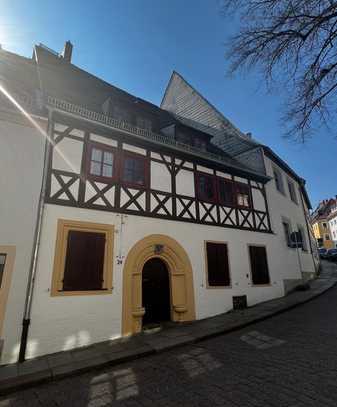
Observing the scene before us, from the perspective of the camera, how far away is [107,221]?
24.3ft

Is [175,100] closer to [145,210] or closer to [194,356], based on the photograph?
[145,210]

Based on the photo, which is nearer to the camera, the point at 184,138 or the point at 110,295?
the point at 110,295

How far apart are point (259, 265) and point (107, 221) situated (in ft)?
23.8

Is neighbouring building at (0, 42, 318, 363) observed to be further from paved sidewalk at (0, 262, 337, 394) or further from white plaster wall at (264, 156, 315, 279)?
paved sidewalk at (0, 262, 337, 394)

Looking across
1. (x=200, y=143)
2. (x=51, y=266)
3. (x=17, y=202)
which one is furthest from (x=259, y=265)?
(x=17, y=202)

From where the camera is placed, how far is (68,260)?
21.6 ft

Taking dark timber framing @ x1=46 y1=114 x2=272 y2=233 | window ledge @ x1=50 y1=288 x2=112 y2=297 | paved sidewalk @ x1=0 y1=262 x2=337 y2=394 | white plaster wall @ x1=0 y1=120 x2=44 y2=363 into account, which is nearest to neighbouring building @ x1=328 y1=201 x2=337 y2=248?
dark timber framing @ x1=46 y1=114 x2=272 y2=233

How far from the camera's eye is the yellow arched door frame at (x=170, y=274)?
281 inches

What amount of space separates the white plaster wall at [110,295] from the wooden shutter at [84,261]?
348 millimetres

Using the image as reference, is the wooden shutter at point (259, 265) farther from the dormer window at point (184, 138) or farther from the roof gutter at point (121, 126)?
the dormer window at point (184, 138)

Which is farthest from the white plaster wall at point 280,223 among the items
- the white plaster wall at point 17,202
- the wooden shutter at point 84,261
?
the white plaster wall at point 17,202

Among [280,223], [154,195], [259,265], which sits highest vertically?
[154,195]

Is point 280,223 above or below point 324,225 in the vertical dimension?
below

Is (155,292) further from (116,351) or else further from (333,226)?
(333,226)
